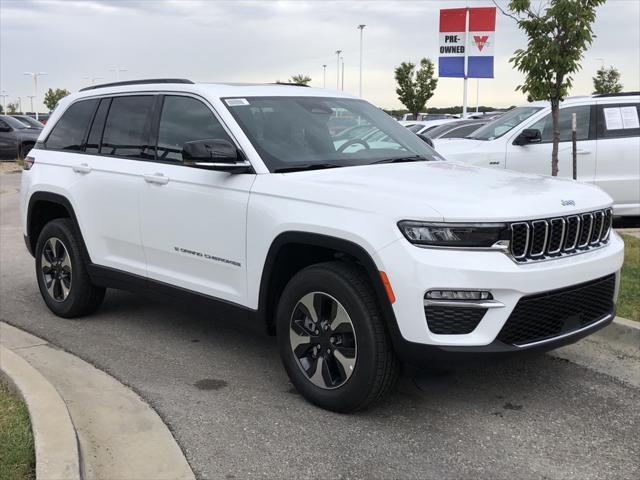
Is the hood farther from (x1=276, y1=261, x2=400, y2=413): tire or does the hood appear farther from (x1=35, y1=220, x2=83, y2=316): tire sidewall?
(x1=35, y1=220, x2=83, y2=316): tire sidewall

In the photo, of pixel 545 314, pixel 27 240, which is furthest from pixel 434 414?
pixel 27 240

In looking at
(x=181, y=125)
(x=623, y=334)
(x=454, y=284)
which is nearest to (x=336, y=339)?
(x=454, y=284)

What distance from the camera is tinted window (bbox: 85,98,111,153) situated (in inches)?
219

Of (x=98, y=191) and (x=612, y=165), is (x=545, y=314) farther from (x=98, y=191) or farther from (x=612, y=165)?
(x=612, y=165)

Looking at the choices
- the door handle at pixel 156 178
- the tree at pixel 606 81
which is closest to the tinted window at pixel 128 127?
the door handle at pixel 156 178

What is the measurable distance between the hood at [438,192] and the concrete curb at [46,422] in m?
1.63

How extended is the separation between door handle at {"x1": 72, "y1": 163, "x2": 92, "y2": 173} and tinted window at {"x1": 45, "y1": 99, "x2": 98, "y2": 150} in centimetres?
23

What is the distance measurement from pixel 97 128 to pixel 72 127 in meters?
0.42

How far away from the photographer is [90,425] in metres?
3.80

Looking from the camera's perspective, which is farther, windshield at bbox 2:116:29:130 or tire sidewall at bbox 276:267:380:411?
windshield at bbox 2:116:29:130

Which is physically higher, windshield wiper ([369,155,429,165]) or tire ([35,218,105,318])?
windshield wiper ([369,155,429,165])

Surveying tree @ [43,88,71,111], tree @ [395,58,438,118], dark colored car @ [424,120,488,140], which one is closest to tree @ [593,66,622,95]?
tree @ [395,58,438,118]

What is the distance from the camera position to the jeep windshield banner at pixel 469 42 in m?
24.0

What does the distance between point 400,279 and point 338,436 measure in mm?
913
